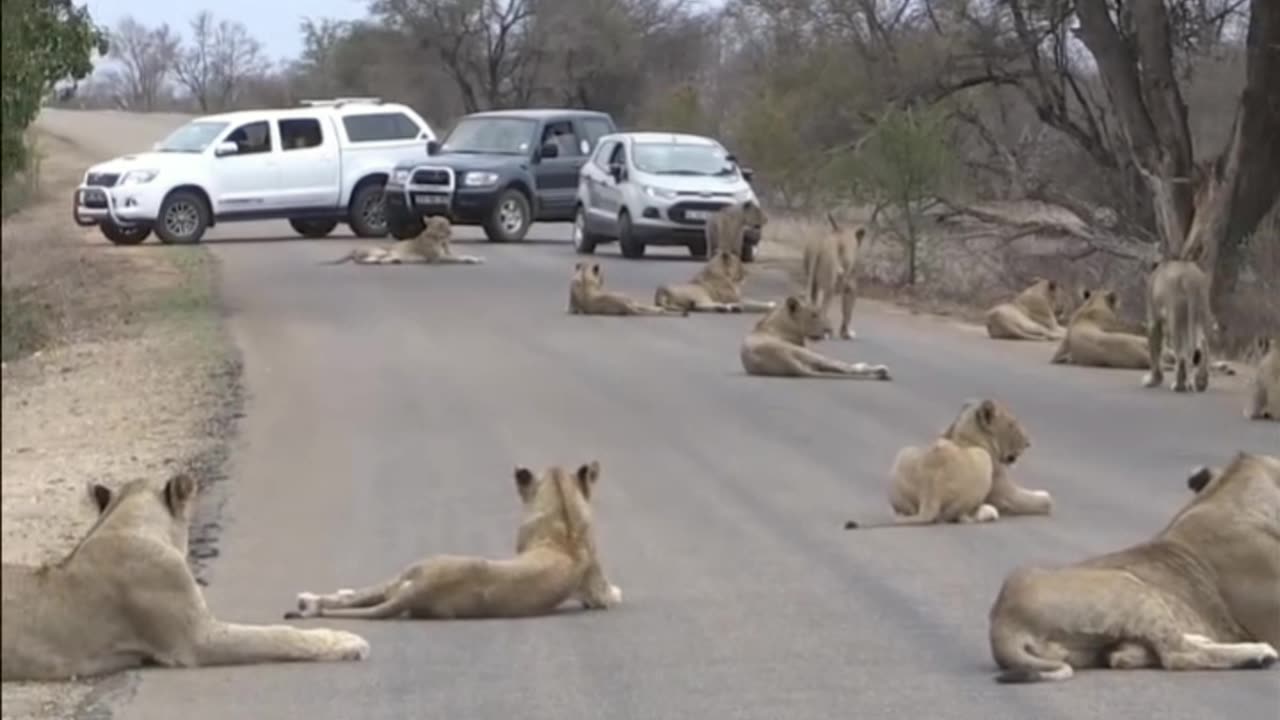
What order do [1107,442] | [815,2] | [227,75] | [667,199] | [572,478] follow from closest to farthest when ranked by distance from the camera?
[572,478], [1107,442], [667,199], [815,2], [227,75]

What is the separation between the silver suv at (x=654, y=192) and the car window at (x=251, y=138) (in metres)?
5.24

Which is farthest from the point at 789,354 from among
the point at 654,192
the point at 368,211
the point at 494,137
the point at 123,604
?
the point at 368,211

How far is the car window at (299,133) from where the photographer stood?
4009cm

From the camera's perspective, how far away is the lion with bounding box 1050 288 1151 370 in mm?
22375

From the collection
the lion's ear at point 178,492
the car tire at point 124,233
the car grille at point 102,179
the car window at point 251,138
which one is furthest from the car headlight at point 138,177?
the lion's ear at point 178,492

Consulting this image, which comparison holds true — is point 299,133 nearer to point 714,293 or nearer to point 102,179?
point 102,179

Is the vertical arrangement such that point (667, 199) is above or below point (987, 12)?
below

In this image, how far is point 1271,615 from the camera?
932cm

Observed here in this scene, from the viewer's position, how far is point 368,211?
41.0m

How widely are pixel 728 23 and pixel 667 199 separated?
97.0 feet

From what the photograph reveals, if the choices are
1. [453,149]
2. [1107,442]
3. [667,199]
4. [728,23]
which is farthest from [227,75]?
[1107,442]

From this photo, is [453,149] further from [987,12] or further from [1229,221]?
[1229,221]

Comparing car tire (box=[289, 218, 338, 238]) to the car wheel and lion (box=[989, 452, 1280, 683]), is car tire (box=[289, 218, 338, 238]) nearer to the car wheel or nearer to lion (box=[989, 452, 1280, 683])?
the car wheel

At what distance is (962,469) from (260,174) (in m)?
27.9
